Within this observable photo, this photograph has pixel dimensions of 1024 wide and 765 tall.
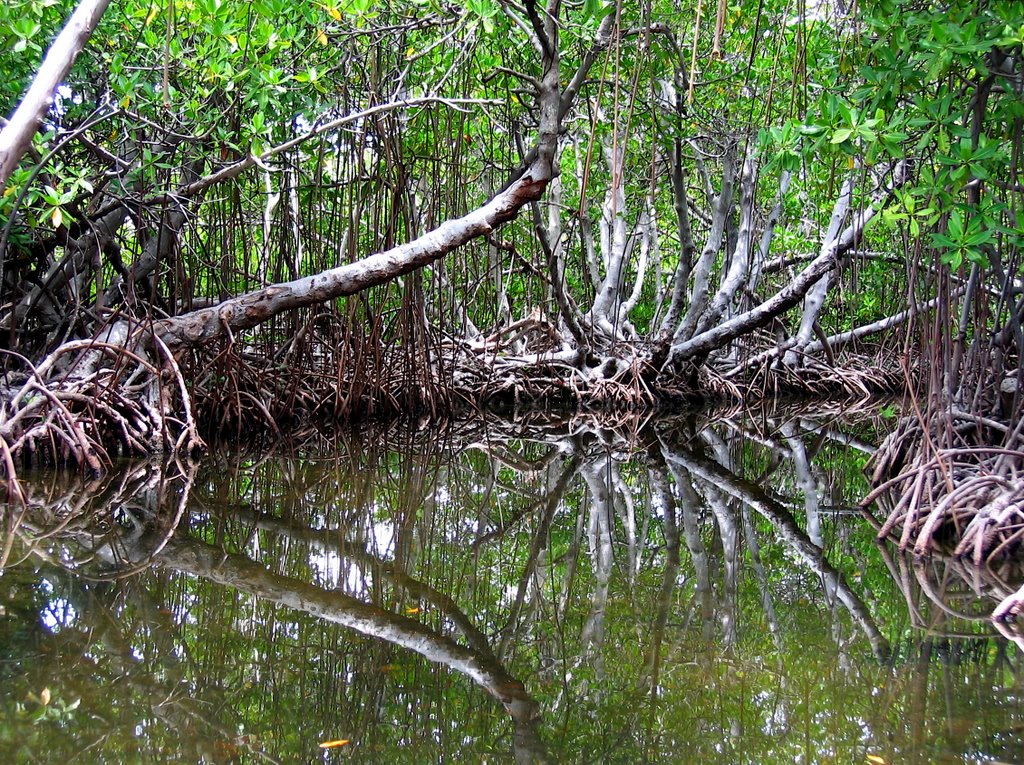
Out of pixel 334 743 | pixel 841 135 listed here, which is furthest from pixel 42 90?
pixel 841 135

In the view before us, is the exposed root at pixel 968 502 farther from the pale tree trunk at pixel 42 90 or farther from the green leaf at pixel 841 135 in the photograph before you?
the pale tree trunk at pixel 42 90

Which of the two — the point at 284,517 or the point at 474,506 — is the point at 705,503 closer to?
the point at 474,506

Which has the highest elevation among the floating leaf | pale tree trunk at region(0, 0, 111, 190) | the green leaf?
pale tree trunk at region(0, 0, 111, 190)

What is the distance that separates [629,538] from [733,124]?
444cm

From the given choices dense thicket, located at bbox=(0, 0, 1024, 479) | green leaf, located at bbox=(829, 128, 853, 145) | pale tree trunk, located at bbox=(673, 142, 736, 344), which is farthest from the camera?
pale tree trunk, located at bbox=(673, 142, 736, 344)

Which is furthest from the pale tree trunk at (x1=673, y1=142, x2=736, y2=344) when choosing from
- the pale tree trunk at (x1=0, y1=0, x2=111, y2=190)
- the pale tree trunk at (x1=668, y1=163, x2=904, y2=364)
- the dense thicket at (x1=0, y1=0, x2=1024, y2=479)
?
the pale tree trunk at (x1=0, y1=0, x2=111, y2=190)

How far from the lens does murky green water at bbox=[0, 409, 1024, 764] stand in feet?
5.77

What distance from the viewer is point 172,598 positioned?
8.24 ft

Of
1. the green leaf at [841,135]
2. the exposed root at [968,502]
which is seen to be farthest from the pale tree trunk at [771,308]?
the green leaf at [841,135]

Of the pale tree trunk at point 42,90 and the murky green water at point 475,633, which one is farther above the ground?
the pale tree trunk at point 42,90

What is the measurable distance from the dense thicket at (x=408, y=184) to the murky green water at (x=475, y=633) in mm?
883

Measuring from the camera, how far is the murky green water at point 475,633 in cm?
176

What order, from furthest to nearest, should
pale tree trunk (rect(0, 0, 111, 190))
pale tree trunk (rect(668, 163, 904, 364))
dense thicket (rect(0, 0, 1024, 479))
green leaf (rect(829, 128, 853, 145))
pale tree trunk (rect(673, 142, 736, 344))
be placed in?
pale tree trunk (rect(673, 142, 736, 344))
pale tree trunk (rect(668, 163, 904, 364))
dense thicket (rect(0, 0, 1024, 479))
green leaf (rect(829, 128, 853, 145))
pale tree trunk (rect(0, 0, 111, 190))

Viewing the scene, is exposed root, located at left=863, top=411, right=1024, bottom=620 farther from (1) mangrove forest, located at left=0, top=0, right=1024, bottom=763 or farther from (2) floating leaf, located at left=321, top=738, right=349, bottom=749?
(2) floating leaf, located at left=321, top=738, right=349, bottom=749
